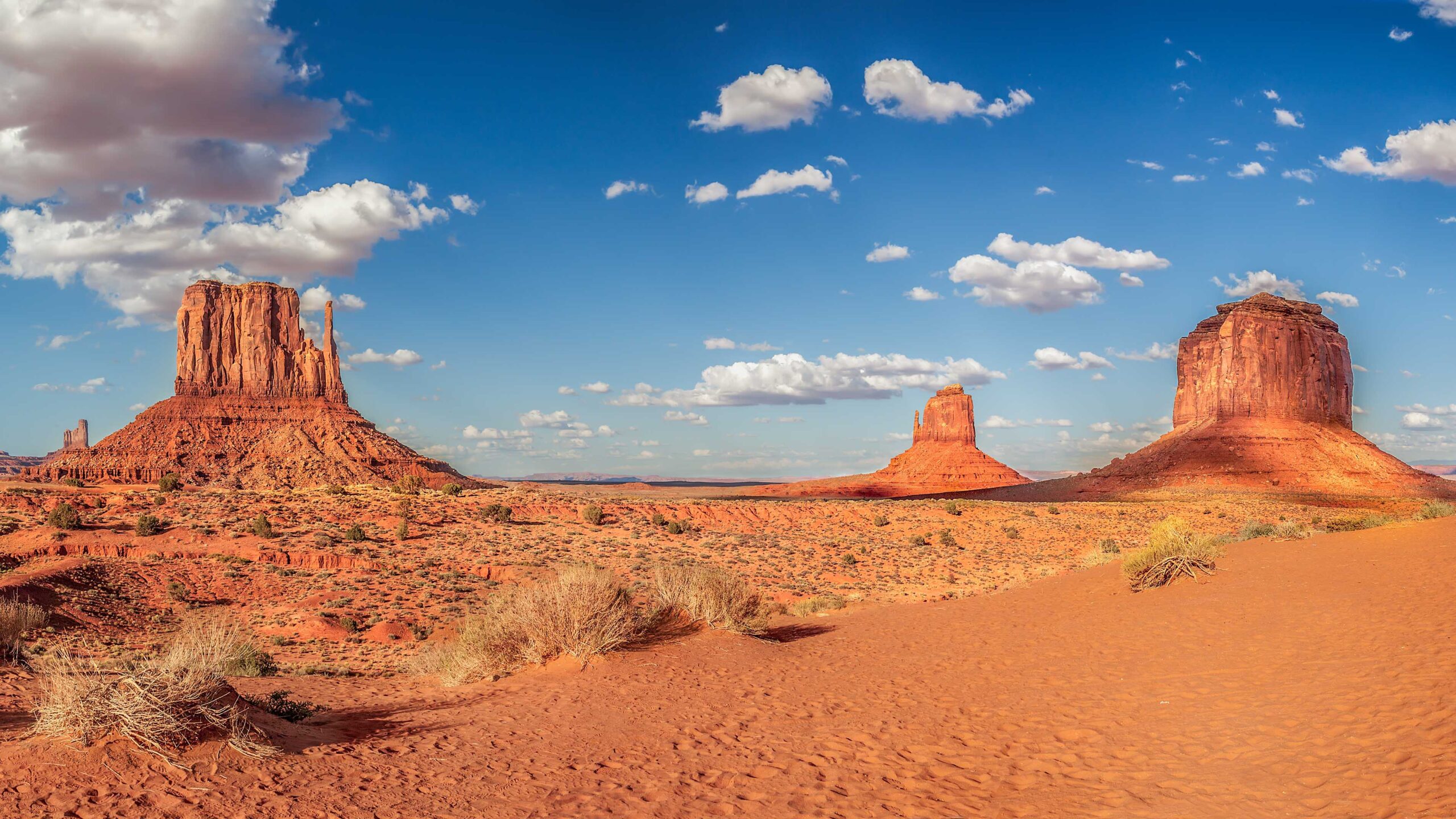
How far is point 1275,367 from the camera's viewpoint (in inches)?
2830

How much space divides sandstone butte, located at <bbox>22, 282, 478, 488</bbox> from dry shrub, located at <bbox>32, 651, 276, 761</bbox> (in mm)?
57123

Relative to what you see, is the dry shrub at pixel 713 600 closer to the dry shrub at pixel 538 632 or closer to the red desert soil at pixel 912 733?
the red desert soil at pixel 912 733

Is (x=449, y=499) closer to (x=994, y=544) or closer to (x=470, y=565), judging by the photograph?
(x=470, y=565)

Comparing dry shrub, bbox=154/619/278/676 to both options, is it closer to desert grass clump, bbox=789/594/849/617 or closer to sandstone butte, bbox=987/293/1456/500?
desert grass clump, bbox=789/594/849/617

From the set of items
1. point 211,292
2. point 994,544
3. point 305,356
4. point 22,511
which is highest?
point 211,292

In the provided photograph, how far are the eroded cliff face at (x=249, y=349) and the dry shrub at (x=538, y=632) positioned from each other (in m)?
79.9

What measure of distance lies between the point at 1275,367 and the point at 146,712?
285 feet

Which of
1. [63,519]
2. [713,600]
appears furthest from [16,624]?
[63,519]

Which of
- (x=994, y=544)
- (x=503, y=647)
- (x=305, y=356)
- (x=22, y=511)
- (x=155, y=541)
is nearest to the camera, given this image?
(x=503, y=647)

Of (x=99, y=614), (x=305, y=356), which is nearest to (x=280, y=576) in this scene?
(x=99, y=614)

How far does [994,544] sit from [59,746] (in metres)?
→ 34.8

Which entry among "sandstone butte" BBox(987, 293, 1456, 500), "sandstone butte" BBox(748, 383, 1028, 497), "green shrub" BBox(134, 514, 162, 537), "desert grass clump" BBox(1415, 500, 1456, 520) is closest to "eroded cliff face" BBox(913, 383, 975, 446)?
"sandstone butte" BBox(748, 383, 1028, 497)

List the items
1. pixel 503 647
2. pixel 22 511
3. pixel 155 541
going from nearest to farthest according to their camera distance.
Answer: pixel 503 647 < pixel 155 541 < pixel 22 511

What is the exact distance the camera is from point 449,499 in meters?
37.8
